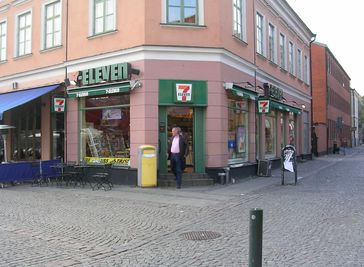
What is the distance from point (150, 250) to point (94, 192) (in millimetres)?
6684

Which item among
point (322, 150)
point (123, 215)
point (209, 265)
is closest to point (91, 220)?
point (123, 215)

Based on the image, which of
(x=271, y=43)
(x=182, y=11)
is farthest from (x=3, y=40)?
(x=271, y=43)

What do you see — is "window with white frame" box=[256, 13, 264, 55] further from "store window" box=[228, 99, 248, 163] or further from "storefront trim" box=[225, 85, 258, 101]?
"store window" box=[228, 99, 248, 163]

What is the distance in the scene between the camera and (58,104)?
53.0ft

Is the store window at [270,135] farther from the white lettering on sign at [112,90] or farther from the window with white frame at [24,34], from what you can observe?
the window with white frame at [24,34]

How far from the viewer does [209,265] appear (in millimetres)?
5676

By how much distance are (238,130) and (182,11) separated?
4.93 m

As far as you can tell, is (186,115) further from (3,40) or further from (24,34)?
(3,40)

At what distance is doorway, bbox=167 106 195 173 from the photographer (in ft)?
47.8

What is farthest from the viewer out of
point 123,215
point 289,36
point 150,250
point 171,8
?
point 289,36

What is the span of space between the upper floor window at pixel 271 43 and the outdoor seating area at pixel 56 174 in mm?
10338

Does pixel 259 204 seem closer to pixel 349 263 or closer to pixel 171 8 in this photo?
pixel 349 263

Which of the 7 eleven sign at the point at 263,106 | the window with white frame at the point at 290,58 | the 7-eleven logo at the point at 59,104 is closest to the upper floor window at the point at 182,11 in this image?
the 7 eleven sign at the point at 263,106

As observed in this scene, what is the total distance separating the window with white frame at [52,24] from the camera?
57.1ft
